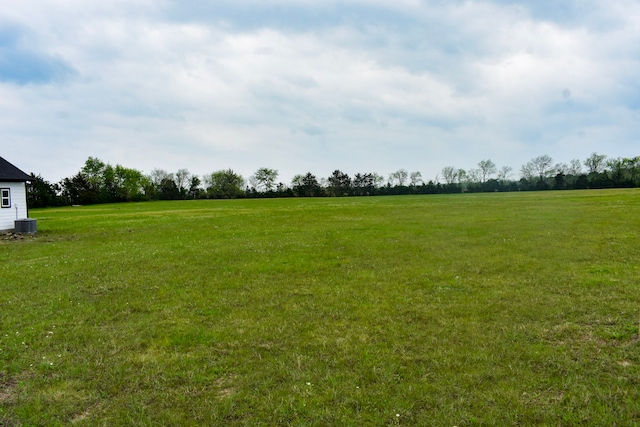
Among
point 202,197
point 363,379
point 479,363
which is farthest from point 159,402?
point 202,197

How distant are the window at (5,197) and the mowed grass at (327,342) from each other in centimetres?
1688

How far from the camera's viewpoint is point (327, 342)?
6574 millimetres

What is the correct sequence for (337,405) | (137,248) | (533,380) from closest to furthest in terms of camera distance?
(337,405), (533,380), (137,248)

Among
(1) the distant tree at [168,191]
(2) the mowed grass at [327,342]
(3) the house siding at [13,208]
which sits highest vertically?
(1) the distant tree at [168,191]

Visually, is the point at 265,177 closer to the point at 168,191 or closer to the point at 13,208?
the point at 168,191

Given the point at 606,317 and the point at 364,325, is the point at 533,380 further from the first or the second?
the point at 606,317

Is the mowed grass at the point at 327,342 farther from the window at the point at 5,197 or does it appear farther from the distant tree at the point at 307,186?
the distant tree at the point at 307,186

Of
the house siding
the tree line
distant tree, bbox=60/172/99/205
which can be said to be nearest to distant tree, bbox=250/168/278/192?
the tree line

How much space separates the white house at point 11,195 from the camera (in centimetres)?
2642

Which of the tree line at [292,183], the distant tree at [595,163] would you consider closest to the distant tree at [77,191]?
the tree line at [292,183]

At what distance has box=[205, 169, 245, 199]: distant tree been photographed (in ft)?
415

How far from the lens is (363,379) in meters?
5.26

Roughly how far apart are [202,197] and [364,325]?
400ft

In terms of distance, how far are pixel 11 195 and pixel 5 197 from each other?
1.21 feet
